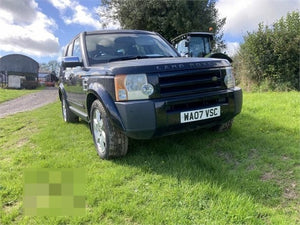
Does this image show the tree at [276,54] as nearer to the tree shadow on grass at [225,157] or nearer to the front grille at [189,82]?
the tree shadow on grass at [225,157]

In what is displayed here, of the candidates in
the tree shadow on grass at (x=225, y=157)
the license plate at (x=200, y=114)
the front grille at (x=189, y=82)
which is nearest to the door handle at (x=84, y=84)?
the tree shadow on grass at (x=225, y=157)

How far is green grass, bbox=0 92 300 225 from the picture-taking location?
6.63ft

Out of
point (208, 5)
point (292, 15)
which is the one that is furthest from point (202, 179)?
point (208, 5)

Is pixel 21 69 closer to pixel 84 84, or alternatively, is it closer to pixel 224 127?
pixel 84 84

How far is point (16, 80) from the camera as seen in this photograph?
92.7 ft

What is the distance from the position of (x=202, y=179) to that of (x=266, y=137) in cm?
161

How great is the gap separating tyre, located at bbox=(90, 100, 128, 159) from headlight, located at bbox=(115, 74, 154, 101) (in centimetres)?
49

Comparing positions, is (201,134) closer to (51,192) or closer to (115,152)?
(115,152)

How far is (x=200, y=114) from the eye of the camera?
2.79 m

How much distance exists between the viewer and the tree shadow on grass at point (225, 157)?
2.39 meters

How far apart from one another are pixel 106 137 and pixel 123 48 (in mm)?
1595

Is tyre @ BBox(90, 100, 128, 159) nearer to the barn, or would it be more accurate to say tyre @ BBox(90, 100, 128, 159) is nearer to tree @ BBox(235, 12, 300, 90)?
tree @ BBox(235, 12, 300, 90)

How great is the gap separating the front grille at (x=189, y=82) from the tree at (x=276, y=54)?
687cm

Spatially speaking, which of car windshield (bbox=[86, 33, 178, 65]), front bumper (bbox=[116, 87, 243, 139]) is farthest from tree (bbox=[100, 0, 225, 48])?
front bumper (bbox=[116, 87, 243, 139])
